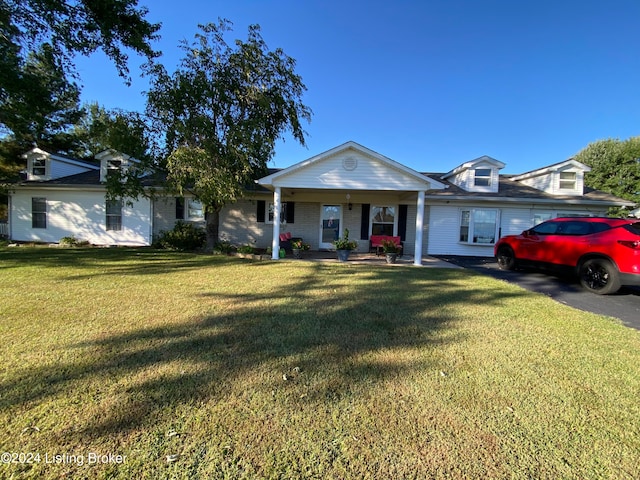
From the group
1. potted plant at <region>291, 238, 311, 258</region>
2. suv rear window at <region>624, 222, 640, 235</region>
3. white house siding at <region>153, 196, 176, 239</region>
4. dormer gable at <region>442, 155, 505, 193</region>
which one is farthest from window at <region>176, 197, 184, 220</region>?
suv rear window at <region>624, 222, 640, 235</region>

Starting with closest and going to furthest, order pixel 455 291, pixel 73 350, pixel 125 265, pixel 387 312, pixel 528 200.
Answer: pixel 73 350, pixel 387 312, pixel 455 291, pixel 125 265, pixel 528 200

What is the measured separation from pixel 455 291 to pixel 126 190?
11.3 metres

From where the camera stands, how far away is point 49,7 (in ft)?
30.1

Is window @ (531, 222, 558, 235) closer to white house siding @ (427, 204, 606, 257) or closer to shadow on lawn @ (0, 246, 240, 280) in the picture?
white house siding @ (427, 204, 606, 257)

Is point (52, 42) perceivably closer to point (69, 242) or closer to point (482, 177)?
point (69, 242)

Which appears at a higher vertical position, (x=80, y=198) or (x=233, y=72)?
(x=233, y=72)

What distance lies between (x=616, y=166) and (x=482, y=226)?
27791 mm

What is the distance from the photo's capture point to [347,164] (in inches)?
392

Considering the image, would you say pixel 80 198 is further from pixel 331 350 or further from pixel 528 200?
pixel 528 200

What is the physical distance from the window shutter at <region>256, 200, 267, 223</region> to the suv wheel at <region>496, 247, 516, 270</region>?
9579 mm

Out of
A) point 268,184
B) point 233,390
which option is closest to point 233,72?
point 268,184

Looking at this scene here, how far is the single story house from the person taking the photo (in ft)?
41.6

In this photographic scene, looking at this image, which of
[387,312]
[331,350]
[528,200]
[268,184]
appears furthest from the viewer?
[528,200]

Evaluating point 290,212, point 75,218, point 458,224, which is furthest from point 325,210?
point 75,218
